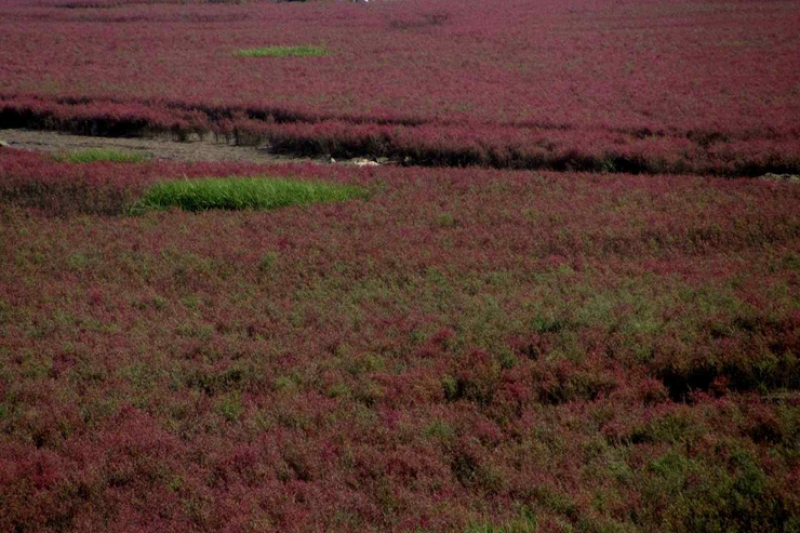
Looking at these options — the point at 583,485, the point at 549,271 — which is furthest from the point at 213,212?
the point at 583,485

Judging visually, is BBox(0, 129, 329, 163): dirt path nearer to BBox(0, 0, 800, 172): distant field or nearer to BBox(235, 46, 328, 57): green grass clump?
BBox(0, 0, 800, 172): distant field

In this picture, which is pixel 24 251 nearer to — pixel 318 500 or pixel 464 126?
pixel 318 500

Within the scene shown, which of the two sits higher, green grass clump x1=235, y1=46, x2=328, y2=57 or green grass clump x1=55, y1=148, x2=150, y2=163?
green grass clump x1=235, y1=46, x2=328, y2=57

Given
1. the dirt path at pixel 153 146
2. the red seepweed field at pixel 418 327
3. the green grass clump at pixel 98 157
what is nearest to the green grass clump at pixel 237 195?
the red seepweed field at pixel 418 327

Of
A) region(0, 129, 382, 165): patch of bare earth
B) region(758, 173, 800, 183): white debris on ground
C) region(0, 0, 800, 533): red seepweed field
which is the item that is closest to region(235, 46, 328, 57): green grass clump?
region(0, 129, 382, 165): patch of bare earth

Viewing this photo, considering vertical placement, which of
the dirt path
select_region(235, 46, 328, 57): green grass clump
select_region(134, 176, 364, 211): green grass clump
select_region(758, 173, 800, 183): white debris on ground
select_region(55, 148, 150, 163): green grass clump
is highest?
select_region(235, 46, 328, 57): green grass clump

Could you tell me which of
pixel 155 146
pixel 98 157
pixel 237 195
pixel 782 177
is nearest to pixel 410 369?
pixel 237 195

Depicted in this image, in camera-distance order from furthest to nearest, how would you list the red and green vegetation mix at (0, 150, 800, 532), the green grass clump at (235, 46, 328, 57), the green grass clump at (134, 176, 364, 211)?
the green grass clump at (235, 46, 328, 57)
the green grass clump at (134, 176, 364, 211)
the red and green vegetation mix at (0, 150, 800, 532)
